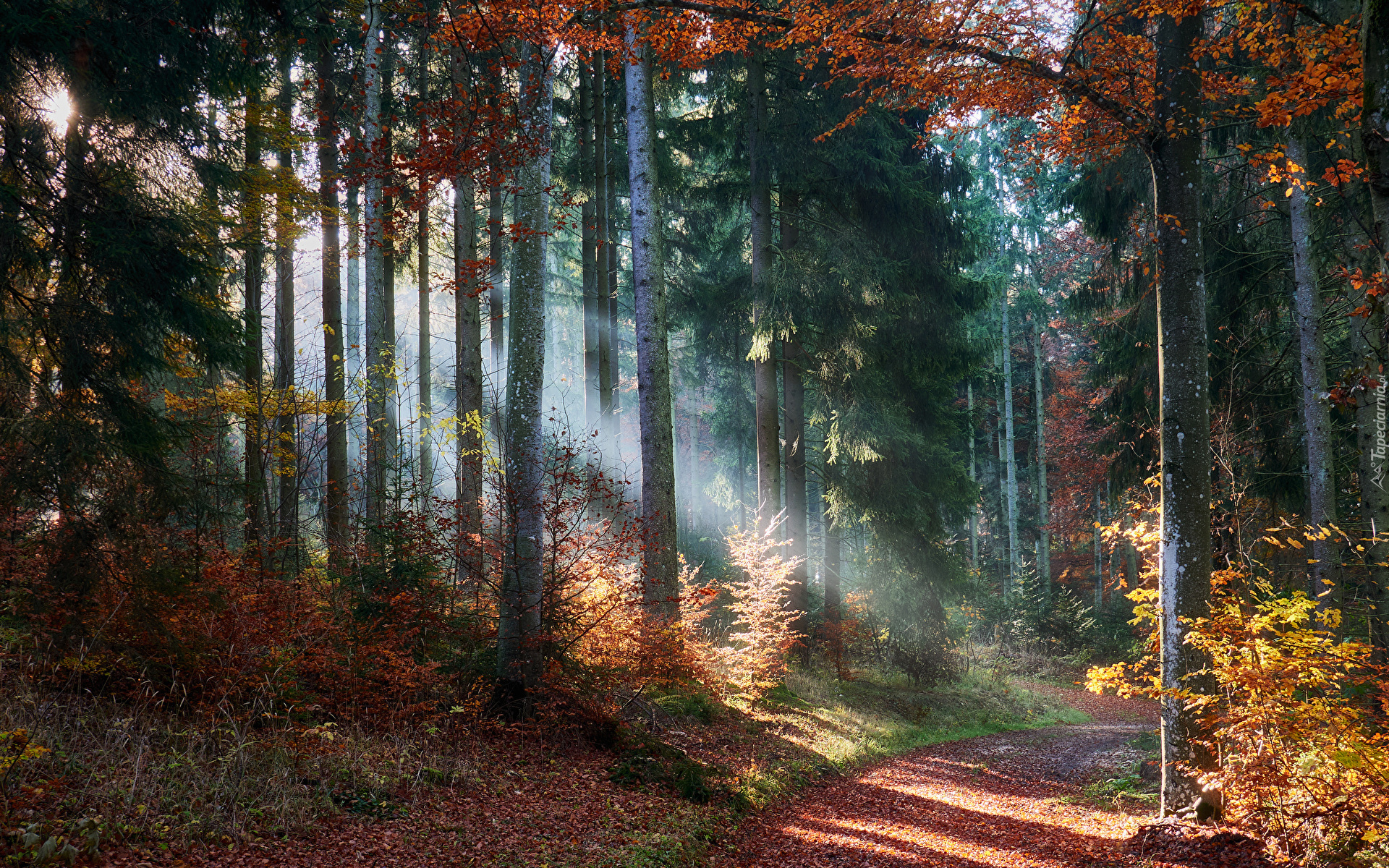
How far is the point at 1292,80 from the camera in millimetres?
5859

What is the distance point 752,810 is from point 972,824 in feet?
7.24

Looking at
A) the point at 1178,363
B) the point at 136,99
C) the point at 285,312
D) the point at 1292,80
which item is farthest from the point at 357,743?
the point at 1292,80

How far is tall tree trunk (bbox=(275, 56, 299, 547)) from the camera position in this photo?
9.58 meters

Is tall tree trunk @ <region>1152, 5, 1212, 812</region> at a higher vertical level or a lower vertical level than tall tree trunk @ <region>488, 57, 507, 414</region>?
lower

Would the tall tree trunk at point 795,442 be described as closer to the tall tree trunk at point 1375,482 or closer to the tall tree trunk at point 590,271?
the tall tree trunk at point 590,271

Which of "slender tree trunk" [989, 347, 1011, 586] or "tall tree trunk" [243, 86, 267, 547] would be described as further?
"slender tree trunk" [989, 347, 1011, 586]

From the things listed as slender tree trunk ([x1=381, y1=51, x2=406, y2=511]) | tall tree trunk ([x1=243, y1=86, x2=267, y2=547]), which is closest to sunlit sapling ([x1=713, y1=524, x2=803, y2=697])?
slender tree trunk ([x1=381, y1=51, x2=406, y2=511])

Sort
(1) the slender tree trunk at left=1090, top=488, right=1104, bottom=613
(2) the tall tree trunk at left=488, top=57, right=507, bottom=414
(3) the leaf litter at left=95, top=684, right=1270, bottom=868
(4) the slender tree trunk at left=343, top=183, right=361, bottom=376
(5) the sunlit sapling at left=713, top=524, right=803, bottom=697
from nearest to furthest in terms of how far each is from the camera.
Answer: (3) the leaf litter at left=95, top=684, right=1270, bottom=868 → (5) the sunlit sapling at left=713, top=524, right=803, bottom=697 → (4) the slender tree trunk at left=343, top=183, right=361, bottom=376 → (2) the tall tree trunk at left=488, top=57, right=507, bottom=414 → (1) the slender tree trunk at left=1090, top=488, right=1104, bottom=613

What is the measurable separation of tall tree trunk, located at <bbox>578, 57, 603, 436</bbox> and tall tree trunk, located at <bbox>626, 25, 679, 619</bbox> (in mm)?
4340

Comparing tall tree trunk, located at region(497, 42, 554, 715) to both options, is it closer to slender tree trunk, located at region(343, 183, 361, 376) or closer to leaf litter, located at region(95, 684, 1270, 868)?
leaf litter, located at region(95, 684, 1270, 868)

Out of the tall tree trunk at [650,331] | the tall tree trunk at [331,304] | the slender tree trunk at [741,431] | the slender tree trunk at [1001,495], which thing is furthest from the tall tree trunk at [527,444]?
the slender tree trunk at [1001,495]

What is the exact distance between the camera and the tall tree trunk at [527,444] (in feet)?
24.7

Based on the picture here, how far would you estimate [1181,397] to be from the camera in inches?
247

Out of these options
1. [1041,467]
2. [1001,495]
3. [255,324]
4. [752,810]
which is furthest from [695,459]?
[752,810]
